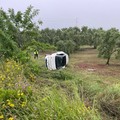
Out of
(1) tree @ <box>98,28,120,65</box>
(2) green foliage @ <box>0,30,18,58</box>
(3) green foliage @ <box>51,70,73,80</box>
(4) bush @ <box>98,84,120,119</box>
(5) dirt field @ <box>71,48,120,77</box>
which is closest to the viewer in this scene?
(4) bush @ <box>98,84,120,119</box>

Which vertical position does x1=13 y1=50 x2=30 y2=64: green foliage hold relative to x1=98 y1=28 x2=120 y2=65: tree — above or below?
above

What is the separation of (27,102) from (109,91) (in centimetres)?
177

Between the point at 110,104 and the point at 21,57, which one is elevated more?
the point at 21,57

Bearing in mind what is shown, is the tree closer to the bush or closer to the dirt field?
the dirt field

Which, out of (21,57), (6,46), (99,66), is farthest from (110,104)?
(99,66)

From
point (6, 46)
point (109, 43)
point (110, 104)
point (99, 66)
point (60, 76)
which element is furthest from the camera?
point (109, 43)

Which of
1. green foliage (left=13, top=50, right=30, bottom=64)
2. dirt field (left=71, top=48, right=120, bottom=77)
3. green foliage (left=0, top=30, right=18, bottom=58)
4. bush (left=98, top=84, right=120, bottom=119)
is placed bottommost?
dirt field (left=71, top=48, right=120, bottom=77)

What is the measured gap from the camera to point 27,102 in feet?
11.9

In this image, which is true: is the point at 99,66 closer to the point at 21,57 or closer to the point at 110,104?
the point at 21,57

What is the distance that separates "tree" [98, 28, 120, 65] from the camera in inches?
1184

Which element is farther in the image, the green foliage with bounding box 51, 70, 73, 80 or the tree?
the tree

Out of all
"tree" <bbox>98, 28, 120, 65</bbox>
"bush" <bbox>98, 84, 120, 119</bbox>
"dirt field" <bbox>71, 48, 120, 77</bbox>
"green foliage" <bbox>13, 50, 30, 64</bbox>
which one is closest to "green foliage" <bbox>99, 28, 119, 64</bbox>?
"tree" <bbox>98, 28, 120, 65</bbox>

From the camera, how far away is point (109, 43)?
100 feet

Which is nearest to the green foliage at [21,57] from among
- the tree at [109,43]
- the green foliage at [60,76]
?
the green foliage at [60,76]
